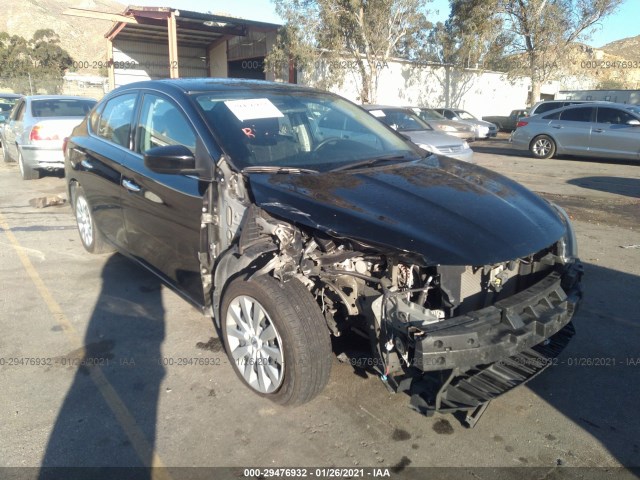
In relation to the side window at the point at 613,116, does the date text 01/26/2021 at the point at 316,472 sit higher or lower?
lower

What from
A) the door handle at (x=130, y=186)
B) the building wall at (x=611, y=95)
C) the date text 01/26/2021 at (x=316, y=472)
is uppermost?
the building wall at (x=611, y=95)

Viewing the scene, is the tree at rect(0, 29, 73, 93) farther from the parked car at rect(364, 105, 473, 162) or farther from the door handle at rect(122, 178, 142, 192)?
the door handle at rect(122, 178, 142, 192)

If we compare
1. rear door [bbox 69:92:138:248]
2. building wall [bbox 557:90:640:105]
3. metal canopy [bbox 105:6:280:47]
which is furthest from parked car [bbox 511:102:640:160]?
building wall [bbox 557:90:640:105]

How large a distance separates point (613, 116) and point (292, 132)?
1284cm

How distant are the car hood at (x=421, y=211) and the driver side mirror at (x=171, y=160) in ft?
1.45

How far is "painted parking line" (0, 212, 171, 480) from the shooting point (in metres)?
2.61

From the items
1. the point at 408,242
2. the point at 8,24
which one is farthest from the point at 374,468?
the point at 8,24

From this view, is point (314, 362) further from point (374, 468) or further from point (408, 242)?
point (408, 242)

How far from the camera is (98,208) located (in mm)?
4910

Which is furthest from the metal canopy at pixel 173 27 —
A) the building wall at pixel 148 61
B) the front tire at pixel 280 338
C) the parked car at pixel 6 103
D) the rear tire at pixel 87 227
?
the front tire at pixel 280 338

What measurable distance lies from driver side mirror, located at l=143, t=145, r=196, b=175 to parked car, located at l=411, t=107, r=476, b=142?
1502 cm

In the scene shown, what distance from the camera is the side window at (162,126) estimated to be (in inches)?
140

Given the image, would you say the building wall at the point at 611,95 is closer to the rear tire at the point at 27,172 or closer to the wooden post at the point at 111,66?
the wooden post at the point at 111,66

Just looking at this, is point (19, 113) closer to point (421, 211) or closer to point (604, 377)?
point (421, 211)
